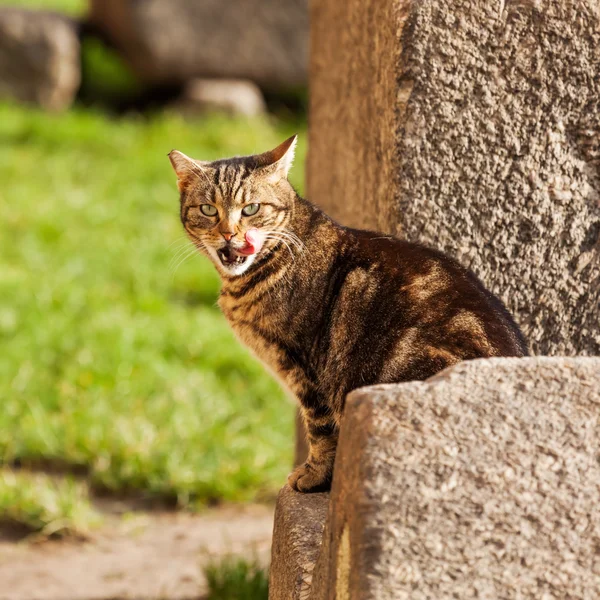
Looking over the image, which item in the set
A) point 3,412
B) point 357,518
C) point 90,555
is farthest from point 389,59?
point 3,412

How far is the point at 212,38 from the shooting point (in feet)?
29.1

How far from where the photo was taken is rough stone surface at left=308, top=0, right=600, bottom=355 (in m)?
2.58

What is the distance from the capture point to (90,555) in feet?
12.5

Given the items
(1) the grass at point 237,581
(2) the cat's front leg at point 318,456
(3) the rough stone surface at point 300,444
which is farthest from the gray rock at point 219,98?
(2) the cat's front leg at point 318,456

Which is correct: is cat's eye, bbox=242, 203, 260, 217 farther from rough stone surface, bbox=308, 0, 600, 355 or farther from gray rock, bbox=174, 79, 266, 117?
gray rock, bbox=174, 79, 266, 117

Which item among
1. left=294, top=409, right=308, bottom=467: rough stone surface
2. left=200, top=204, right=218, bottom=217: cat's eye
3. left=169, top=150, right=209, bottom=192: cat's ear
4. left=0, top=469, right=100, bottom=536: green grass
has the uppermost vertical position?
left=169, top=150, right=209, bottom=192: cat's ear

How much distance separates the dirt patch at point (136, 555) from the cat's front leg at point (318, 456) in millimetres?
1102

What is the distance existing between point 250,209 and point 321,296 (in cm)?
30

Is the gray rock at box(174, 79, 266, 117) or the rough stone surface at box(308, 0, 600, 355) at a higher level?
the rough stone surface at box(308, 0, 600, 355)

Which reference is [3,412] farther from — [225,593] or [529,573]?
[529,573]

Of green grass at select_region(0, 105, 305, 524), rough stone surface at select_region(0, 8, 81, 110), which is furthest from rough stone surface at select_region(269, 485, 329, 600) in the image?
rough stone surface at select_region(0, 8, 81, 110)

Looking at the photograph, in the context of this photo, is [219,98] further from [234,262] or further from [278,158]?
[234,262]

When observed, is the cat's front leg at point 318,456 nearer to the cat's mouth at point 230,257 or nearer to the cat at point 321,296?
the cat at point 321,296

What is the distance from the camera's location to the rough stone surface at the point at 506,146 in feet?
8.46
